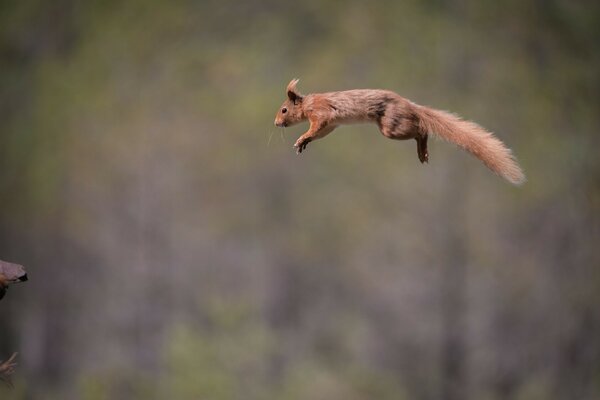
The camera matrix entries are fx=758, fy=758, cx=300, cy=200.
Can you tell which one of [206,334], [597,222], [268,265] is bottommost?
[206,334]

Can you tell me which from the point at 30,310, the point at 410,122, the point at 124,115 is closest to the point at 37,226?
the point at 30,310

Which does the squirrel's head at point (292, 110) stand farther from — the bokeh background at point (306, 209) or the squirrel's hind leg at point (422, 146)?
the bokeh background at point (306, 209)

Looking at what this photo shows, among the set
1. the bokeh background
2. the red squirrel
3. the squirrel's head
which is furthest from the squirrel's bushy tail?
the bokeh background

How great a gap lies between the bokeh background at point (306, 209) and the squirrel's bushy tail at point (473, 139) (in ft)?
15.6

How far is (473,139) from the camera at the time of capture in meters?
2.31

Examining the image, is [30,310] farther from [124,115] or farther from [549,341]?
[549,341]

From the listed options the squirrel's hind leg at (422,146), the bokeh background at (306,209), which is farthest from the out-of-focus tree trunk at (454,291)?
the squirrel's hind leg at (422,146)

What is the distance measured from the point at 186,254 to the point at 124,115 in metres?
1.47

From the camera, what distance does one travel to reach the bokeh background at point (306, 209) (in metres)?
7.14

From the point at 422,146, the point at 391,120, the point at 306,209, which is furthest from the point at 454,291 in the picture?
the point at 391,120

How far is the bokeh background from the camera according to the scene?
7.14m

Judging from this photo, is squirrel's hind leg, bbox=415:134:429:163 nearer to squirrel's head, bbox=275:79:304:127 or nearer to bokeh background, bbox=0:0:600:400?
squirrel's head, bbox=275:79:304:127

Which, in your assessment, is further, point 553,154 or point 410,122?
point 553,154

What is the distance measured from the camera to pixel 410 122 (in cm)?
234
